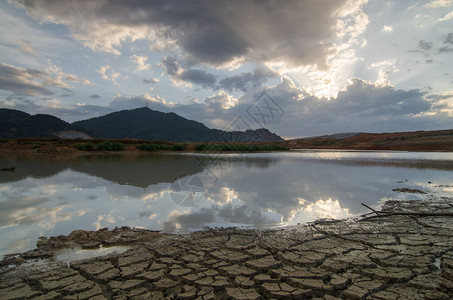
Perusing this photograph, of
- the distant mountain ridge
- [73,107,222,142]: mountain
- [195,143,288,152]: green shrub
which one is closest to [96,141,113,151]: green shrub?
[195,143,288,152]: green shrub

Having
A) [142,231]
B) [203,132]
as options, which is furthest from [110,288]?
[203,132]

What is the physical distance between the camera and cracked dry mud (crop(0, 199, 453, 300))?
2.51m

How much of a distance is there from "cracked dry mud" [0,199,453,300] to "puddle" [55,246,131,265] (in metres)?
0.16

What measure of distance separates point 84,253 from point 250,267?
95.5 inches

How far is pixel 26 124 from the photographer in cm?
5662

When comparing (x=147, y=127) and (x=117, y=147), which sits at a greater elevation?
(x=147, y=127)

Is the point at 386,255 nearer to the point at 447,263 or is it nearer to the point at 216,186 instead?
the point at 447,263

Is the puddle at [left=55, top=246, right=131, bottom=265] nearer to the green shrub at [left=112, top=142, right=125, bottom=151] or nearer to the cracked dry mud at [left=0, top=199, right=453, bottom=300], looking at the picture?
the cracked dry mud at [left=0, top=199, right=453, bottom=300]

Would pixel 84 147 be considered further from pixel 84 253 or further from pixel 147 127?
pixel 147 127

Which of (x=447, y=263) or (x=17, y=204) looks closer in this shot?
(x=447, y=263)

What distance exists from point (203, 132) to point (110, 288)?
99.2 m

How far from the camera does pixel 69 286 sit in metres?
2.60

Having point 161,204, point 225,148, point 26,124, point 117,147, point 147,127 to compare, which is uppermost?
point 147,127

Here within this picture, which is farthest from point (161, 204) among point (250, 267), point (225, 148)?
point (225, 148)
